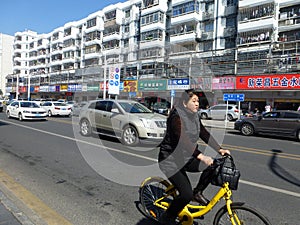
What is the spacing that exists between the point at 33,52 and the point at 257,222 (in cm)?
7898

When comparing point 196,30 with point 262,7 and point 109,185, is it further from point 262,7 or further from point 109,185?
point 109,185

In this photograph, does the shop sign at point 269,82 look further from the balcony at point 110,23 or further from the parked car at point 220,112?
the balcony at point 110,23

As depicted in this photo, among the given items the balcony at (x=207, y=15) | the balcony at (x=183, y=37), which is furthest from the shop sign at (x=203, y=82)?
the balcony at (x=207, y=15)

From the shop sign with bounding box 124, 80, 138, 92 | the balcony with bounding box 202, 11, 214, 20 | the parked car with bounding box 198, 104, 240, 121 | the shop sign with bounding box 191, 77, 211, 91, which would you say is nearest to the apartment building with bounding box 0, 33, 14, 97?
the shop sign with bounding box 124, 80, 138, 92

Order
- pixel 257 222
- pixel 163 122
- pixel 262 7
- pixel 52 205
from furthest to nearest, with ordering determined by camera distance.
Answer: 1. pixel 262 7
2. pixel 163 122
3. pixel 52 205
4. pixel 257 222

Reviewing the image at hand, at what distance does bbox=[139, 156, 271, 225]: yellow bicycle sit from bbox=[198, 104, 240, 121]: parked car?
19.0 m

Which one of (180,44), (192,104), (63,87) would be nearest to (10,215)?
(192,104)

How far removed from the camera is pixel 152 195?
3232 mm

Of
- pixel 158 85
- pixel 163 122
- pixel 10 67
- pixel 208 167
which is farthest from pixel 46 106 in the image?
pixel 10 67

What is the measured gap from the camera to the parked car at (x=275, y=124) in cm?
1090

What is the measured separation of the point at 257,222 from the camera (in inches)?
88.9

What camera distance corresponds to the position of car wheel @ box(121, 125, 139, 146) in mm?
7703

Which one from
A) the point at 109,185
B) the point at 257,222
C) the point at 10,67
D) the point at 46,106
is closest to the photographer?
the point at 257,222

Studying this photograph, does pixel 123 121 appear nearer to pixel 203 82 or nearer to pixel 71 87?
pixel 203 82
